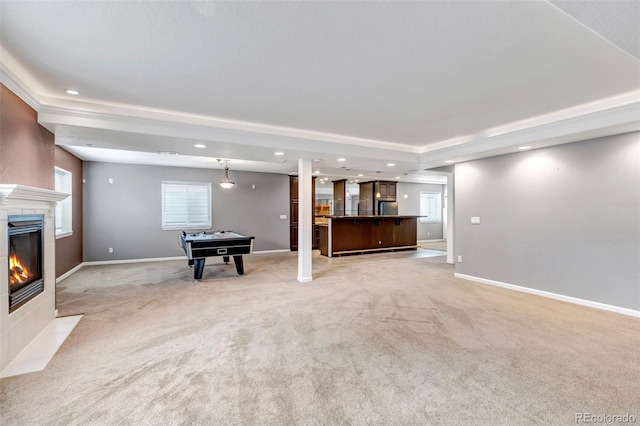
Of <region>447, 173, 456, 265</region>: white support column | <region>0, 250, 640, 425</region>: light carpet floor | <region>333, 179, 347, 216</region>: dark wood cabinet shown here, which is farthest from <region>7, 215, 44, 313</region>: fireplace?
<region>333, 179, 347, 216</region>: dark wood cabinet

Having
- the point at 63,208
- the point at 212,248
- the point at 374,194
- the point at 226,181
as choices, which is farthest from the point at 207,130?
the point at 374,194

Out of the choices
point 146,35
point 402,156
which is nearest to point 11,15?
point 146,35

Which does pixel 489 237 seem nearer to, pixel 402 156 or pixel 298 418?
pixel 402 156

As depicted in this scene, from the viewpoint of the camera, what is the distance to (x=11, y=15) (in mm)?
1810

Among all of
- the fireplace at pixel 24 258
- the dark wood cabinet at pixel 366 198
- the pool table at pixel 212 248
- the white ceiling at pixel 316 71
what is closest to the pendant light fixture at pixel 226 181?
the pool table at pixel 212 248

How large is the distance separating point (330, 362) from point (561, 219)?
155 inches

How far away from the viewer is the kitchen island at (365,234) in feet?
26.4

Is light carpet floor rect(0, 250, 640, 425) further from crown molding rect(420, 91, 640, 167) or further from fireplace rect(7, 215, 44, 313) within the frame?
crown molding rect(420, 91, 640, 167)

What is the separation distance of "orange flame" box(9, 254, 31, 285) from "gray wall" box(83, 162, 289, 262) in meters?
4.59

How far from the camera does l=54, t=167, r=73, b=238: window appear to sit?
5.42 meters

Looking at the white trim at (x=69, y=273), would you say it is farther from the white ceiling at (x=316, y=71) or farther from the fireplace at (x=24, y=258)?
the white ceiling at (x=316, y=71)

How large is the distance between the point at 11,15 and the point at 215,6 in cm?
132

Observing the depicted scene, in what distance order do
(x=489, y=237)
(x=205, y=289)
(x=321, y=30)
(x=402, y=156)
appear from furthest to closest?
(x=402, y=156) < (x=489, y=237) < (x=205, y=289) < (x=321, y=30)

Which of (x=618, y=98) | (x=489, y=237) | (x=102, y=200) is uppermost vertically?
(x=618, y=98)
